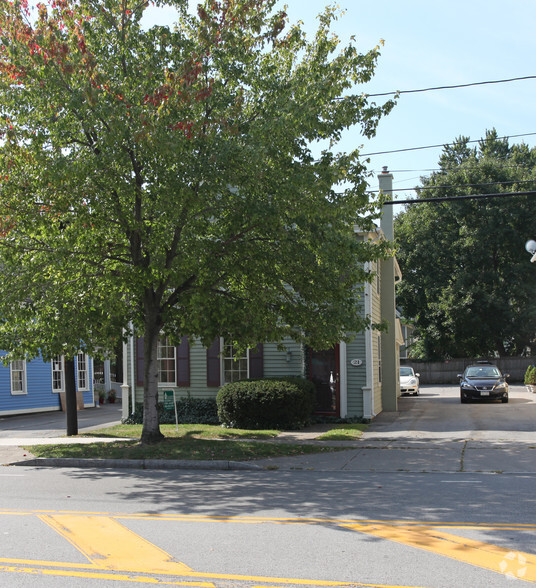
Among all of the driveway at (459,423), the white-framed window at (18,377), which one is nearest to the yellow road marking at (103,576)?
the driveway at (459,423)

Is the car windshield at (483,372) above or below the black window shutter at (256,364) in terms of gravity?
below

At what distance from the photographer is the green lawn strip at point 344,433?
51.0 ft

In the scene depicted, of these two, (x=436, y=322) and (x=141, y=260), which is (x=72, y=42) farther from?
(x=436, y=322)

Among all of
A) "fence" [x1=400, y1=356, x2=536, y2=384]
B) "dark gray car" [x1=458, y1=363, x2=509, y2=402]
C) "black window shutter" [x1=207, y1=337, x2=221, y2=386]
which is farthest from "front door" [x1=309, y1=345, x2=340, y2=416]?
"fence" [x1=400, y1=356, x2=536, y2=384]

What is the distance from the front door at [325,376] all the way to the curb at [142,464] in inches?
312

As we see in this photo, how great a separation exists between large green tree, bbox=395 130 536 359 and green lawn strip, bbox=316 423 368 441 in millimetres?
29366

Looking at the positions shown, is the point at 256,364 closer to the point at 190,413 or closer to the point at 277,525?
the point at 190,413

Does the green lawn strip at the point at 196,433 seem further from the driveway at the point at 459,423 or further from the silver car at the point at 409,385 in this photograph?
the silver car at the point at 409,385

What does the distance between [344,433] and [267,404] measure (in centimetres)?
244

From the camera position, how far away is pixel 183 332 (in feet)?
48.6

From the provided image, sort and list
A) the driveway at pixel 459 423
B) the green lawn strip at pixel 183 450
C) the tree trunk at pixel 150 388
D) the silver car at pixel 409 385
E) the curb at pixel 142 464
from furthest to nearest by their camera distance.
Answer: the silver car at pixel 409 385, the driveway at pixel 459 423, the tree trunk at pixel 150 388, the green lawn strip at pixel 183 450, the curb at pixel 142 464

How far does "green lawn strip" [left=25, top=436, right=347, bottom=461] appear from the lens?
12.9 metres

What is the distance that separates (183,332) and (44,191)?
14.4 ft

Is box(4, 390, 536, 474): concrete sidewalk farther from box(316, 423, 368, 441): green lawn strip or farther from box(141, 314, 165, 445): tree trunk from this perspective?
box(141, 314, 165, 445): tree trunk
